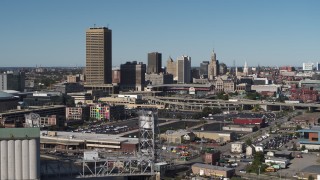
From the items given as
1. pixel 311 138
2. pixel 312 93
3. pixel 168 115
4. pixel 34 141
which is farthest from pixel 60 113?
pixel 312 93

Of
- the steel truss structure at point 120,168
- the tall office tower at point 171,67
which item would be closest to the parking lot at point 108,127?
the steel truss structure at point 120,168

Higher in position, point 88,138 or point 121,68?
point 121,68

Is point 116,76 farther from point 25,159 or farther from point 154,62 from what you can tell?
point 25,159

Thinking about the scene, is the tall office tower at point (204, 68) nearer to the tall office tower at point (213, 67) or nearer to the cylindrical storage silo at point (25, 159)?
the tall office tower at point (213, 67)

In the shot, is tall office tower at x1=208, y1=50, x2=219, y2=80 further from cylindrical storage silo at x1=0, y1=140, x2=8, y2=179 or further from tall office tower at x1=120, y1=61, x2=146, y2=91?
cylindrical storage silo at x1=0, y1=140, x2=8, y2=179

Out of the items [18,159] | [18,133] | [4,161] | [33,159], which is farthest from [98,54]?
[4,161]

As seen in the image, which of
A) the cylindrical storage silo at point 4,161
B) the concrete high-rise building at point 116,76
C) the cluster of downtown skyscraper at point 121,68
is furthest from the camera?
the concrete high-rise building at point 116,76

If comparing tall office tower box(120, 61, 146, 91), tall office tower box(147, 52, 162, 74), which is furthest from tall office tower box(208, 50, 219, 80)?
tall office tower box(120, 61, 146, 91)

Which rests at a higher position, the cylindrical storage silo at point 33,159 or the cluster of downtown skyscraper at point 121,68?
the cluster of downtown skyscraper at point 121,68
